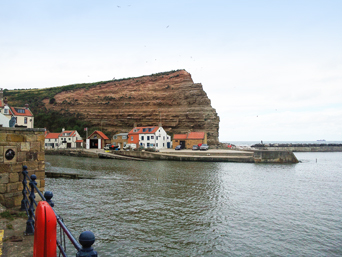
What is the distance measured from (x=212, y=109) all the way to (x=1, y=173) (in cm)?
7909

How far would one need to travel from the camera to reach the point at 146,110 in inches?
3548

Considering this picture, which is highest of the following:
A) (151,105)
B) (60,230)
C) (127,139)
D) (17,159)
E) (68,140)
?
(151,105)

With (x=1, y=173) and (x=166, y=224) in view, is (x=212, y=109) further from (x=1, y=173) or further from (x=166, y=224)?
(x=1, y=173)

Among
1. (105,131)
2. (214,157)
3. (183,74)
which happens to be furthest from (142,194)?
(183,74)

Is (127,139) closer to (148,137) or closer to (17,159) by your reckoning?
(148,137)

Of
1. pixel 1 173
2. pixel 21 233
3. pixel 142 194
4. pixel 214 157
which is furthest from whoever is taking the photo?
pixel 214 157

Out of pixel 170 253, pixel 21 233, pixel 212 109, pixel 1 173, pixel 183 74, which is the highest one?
pixel 183 74

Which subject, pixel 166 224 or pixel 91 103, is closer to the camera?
pixel 166 224

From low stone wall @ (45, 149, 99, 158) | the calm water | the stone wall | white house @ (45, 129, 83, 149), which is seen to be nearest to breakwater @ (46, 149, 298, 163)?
low stone wall @ (45, 149, 99, 158)

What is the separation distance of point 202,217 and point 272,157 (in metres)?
39.0

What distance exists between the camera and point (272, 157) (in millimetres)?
49906

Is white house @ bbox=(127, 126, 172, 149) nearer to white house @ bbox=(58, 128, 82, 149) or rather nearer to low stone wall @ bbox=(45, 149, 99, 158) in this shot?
low stone wall @ bbox=(45, 149, 99, 158)

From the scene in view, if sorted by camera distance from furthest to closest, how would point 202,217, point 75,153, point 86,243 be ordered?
1. point 75,153
2. point 202,217
3. point 86,243

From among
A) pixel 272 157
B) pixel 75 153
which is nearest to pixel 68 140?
pixel 75 153
